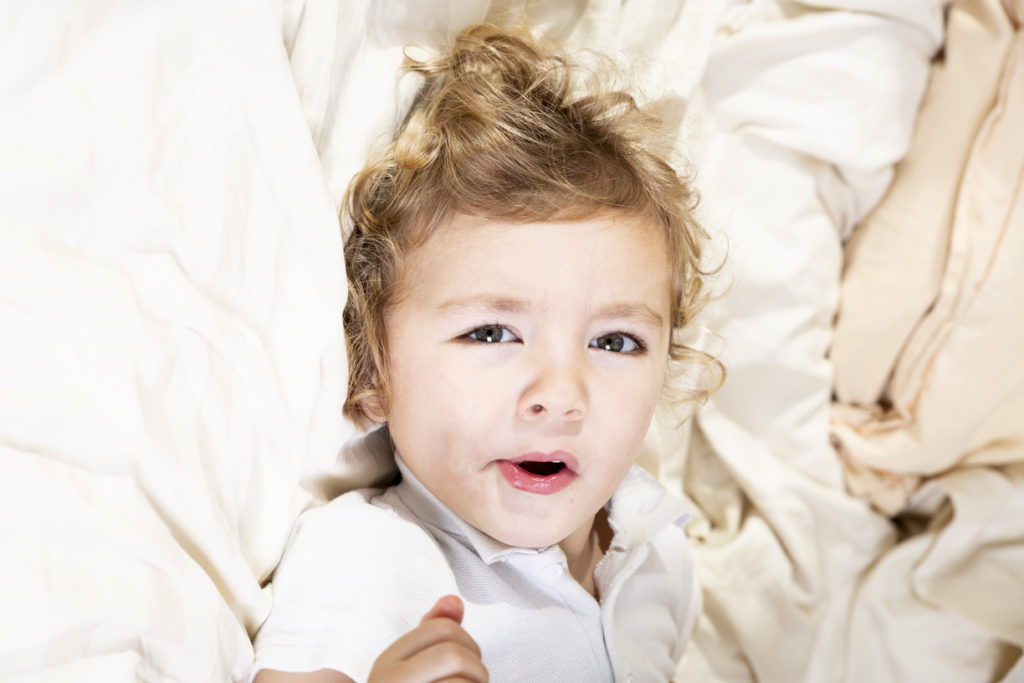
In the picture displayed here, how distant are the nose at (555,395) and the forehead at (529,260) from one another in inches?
2.3

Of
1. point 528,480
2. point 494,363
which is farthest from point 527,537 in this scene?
point 494,363

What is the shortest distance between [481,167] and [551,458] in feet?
0.81

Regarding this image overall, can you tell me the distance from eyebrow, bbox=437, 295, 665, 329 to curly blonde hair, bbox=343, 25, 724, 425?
69 mm

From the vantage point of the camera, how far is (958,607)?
1.09 metres

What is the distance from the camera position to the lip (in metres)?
0.76

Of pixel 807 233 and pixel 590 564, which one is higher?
pixel 807 233

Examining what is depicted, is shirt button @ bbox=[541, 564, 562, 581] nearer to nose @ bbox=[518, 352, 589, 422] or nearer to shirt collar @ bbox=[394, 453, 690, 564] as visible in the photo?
shirt collar @ bbox=[394, 453, 690, 564]

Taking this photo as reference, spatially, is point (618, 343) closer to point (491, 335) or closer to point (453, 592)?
point (491, 335)

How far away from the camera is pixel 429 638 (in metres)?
0.65

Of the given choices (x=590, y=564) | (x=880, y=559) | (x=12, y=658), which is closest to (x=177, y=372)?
(x=12, y=658)

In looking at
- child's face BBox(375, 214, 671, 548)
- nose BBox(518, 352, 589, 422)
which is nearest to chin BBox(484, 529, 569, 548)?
child's face BBox(375, 214, 671, 548)

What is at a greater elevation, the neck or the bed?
the bed

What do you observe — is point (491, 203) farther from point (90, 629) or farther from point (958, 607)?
point (958, 607)

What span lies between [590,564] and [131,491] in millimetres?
465
